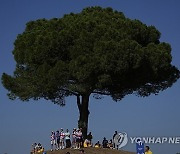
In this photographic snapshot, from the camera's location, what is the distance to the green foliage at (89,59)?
79.7 feet

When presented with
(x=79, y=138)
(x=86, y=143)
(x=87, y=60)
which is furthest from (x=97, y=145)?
(x=87, y=60)

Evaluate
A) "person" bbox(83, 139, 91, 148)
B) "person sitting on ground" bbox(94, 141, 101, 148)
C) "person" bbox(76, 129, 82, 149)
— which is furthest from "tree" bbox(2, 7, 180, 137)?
"person" bbox(76, 129, 82, 149)

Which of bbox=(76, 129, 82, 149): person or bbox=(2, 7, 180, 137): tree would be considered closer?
bbox=(76, 129, 82, 149): person

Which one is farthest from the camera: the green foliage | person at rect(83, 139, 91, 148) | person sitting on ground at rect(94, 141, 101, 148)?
person sitting on ground at rect(94, 141, 101, 148)

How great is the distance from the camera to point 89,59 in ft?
79.4

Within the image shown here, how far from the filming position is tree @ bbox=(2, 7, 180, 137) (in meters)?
24.3

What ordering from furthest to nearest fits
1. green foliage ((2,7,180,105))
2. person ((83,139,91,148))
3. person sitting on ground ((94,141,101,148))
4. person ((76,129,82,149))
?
person sitting on ground ((94,141,101,148)), person ((83,139,91,148)), green foliage ((2,7,180,105)), person ((76,129,82,149))

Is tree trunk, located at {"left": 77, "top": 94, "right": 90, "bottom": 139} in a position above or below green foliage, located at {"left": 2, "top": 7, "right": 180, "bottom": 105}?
below

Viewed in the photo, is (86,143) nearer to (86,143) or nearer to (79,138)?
(86,143)

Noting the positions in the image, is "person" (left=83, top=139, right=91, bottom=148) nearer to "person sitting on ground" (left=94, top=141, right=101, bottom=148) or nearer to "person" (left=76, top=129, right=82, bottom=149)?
"person sitting on ground" (left=94, top=141, right=101, bottom=148)

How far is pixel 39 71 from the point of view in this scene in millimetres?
25672

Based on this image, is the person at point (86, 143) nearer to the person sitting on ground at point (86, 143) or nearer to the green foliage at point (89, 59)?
the person sitting on ground at point (86, 143)

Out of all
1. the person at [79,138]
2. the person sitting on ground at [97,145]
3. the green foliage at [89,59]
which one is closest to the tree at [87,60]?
the green foliage at [89,59]

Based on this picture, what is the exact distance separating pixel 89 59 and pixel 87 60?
Answer: 13cm
